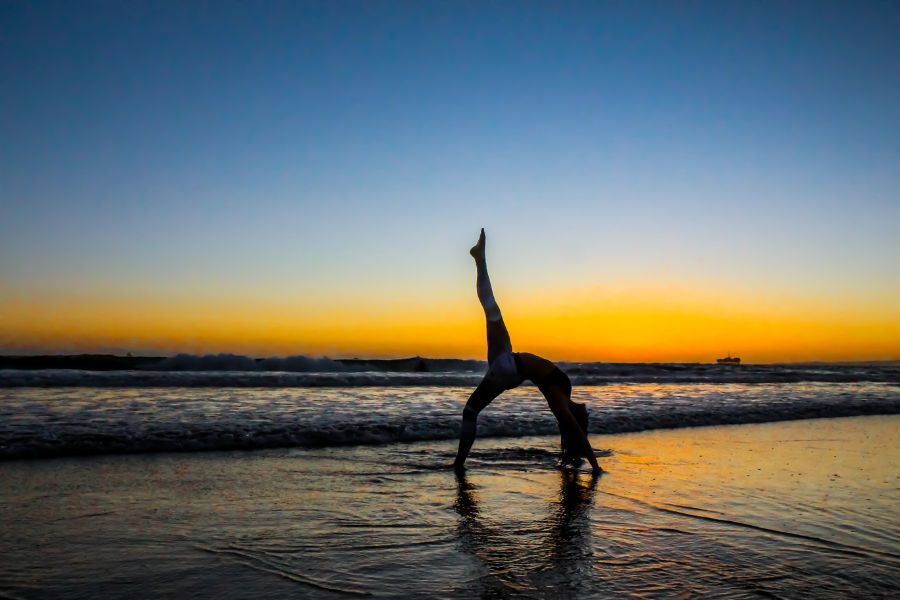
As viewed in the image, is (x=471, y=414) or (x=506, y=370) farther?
(x=471, y=414)

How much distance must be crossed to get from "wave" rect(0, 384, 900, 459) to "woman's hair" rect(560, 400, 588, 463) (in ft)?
7.86

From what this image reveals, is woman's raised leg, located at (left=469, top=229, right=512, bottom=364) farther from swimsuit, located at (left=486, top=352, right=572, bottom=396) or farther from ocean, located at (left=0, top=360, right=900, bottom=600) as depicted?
ocean, located at (left=0, top=360, right=900, bottom=600)

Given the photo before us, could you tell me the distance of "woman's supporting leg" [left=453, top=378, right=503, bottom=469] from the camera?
7.66m

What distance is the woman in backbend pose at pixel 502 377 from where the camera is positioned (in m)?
7.64

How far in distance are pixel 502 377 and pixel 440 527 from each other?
2820mm

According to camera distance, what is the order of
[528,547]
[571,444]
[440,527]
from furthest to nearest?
[571,444]
[440,527]
[528,547]

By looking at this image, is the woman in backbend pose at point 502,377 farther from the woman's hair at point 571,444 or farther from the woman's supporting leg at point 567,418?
the woman's hair at point 571,444

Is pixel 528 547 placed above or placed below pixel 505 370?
below

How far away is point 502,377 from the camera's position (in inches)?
300

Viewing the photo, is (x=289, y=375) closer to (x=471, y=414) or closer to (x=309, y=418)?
(x=309, y=418)

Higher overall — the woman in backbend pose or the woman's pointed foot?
the woman's pointed foot

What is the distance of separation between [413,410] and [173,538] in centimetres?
887

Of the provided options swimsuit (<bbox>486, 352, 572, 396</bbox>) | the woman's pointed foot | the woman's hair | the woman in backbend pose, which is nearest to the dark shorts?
the woman in backbend pose

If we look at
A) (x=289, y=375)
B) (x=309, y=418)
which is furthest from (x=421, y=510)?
(x=289, y=375)
